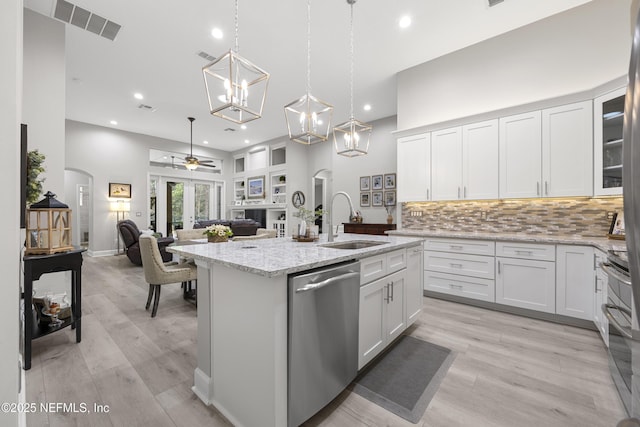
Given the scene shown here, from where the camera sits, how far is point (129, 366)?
81.1 inches

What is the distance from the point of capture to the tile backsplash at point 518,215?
9.94 ft

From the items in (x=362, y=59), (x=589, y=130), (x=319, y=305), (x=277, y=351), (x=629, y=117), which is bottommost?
(x=277, y=351)

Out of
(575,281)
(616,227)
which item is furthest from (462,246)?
(616,227)

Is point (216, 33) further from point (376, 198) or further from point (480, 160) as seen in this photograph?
point (376, 198)

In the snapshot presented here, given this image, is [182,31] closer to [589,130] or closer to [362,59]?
[362,59]

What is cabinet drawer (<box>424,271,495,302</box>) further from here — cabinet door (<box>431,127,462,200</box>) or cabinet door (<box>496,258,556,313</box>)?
cabinet door (<box>431,127,462,200</box>)

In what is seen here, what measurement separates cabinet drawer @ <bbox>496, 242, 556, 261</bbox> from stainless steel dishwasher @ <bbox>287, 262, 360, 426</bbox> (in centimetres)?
232

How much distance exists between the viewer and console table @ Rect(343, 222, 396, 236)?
5.68 m

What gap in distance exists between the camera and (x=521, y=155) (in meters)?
3.29

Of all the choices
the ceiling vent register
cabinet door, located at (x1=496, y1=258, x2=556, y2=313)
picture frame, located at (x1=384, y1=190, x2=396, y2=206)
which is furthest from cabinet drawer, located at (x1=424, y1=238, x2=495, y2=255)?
the ceiling vent register

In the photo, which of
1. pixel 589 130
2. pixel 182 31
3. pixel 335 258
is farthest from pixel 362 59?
pixel 335 258

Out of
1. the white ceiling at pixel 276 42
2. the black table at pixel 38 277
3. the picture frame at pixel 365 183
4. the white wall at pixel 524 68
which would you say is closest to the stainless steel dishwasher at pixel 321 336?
the black table at pixel 38 277

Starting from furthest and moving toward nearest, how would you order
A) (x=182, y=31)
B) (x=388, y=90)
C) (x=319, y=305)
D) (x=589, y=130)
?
(x=388, y=90) < (x=182, y=31) < (x=589, y=130) < (x=319, y=305)

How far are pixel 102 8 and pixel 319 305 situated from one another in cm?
410
